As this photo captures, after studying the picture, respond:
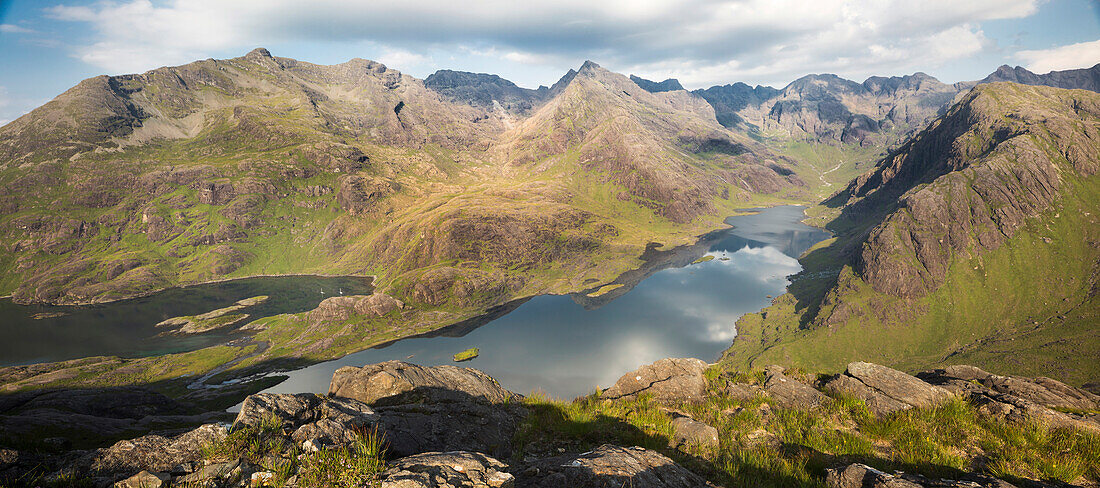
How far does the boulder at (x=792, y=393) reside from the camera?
1589cm

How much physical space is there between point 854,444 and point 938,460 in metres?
1.88

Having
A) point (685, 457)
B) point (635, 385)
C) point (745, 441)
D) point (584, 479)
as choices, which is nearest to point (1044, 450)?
point (745, 441)

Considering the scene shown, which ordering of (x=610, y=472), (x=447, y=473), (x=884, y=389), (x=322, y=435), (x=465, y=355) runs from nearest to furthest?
(x=447, y=473)
(x=610, y=472)
(x=322, y=435)
(x=884, y=389)
(x=465, y=355)

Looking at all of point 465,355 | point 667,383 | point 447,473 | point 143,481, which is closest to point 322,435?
point 143,481

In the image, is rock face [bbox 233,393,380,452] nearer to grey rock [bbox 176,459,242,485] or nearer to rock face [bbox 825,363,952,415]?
grey rock [bbox 176,459,242,485]

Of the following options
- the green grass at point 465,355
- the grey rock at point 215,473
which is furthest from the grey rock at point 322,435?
the green grass at point 465,355

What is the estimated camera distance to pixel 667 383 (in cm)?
1906

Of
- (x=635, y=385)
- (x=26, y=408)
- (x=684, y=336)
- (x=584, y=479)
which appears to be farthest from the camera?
(x=684, y=336)

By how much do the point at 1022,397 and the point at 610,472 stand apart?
21819 millimetres

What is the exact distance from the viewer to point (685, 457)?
11.0 meters

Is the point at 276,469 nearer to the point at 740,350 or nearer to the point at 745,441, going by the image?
the point at 745,441

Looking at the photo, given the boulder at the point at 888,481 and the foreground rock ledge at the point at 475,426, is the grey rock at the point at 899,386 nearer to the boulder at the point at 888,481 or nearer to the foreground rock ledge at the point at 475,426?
the foreground rock ledge at the point at 475,426

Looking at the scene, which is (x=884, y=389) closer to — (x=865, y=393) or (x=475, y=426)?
(x=865, y=393)

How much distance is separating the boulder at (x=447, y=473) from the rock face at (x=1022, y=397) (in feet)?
53.1
